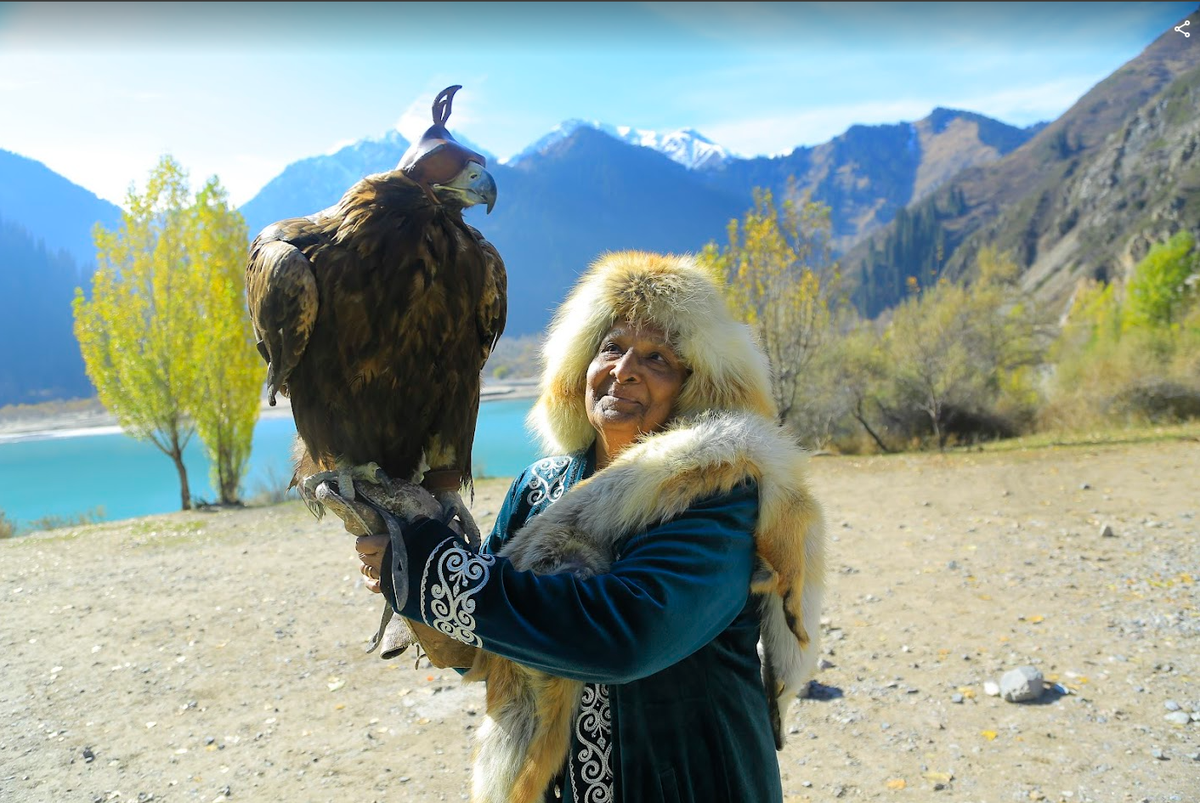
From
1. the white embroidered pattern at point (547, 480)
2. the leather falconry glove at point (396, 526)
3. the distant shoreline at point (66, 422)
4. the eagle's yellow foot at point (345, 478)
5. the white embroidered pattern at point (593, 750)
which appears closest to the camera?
the leather falconry glove at point (396, 526)

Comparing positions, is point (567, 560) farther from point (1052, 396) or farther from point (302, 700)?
point (1052, 396)

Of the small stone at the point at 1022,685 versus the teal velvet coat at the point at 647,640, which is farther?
the small stone at the point at 1022,685

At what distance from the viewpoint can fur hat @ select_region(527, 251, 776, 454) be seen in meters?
1.62

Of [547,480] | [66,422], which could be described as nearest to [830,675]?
[547,480]

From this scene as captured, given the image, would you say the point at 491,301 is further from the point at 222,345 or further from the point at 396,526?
the point at 222,345

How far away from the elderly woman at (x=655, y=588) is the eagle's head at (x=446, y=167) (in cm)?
47

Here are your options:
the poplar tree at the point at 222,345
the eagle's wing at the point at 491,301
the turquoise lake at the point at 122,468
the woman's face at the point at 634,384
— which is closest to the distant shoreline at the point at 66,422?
the turquoise lake at the point at 122,468

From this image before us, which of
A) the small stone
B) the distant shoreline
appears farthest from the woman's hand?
the distant shoreline

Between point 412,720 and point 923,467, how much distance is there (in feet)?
34.1

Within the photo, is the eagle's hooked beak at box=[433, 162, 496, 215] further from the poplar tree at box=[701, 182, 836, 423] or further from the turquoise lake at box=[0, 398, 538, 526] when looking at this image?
the turquoise lake at box=[0, 398, 538, 526]

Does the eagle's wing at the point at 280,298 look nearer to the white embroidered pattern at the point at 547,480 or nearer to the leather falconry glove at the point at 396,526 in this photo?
the leather falconry glove at the point at 396,526

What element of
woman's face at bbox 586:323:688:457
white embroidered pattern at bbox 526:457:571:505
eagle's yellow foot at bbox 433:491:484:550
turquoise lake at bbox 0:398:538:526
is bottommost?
turquoise lake at bbox 0:398:538:526

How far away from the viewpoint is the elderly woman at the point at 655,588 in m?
1.13

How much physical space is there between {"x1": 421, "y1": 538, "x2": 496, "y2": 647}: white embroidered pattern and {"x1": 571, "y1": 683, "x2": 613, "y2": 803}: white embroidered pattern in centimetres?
37
